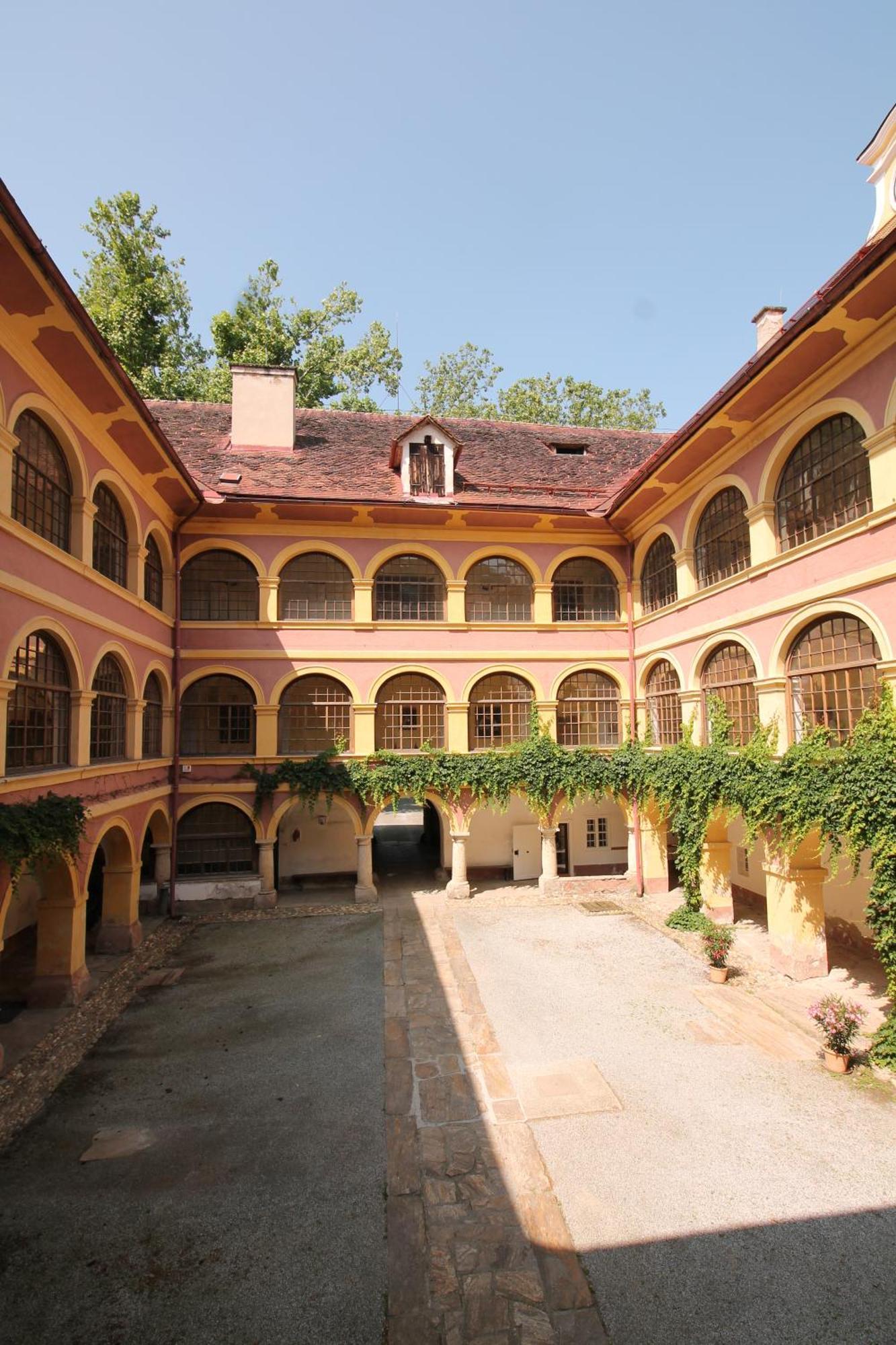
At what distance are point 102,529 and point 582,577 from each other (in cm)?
1203

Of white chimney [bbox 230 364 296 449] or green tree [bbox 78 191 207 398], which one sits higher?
green tree [bbox 78 191 207 398]

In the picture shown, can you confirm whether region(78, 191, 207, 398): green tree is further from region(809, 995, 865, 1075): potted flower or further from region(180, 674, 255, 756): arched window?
region(809, 995, 865, 1075): potted flower


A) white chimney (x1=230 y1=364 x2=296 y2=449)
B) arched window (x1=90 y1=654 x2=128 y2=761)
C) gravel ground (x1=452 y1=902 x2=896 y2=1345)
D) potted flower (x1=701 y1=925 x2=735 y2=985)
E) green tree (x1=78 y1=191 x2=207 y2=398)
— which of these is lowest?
gravel ground (x1=452 y1=902 x2=896 y2=1345)

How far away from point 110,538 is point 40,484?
112 inches

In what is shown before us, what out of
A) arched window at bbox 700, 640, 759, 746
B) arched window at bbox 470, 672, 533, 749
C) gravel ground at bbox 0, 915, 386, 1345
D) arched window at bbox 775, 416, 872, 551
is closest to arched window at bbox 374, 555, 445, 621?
arched window at bbox 470, 672, 533, 749

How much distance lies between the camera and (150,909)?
53.4 ft

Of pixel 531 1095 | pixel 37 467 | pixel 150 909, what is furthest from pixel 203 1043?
pixel 37 467

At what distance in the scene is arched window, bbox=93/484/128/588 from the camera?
40.7 feet

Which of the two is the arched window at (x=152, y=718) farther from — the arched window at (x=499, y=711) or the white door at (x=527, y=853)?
the white door at (x=527, y=853)

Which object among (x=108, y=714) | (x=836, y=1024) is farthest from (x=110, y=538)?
(x=836, y=1024)

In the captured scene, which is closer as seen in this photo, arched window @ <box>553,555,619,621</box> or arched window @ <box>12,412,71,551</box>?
arched window @ <box>12,412,71,551</box>

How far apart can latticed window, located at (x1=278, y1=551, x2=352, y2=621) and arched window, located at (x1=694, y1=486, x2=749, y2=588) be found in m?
8.84

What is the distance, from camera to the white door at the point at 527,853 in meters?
19.6

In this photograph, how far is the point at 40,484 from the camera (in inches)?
404
